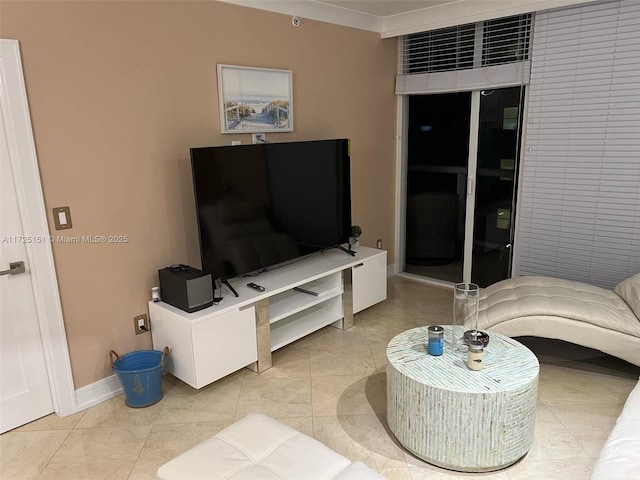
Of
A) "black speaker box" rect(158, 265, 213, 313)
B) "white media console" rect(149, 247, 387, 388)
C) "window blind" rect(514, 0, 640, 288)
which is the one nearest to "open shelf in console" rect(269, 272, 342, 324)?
"white media console" rect(149, 247, 387, 388)

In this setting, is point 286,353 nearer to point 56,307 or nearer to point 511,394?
point 56,307

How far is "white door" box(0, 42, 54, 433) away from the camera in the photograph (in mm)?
2436

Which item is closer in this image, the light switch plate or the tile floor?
the tile floor

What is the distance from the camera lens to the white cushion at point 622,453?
1498 mm

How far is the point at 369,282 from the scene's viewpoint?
12.9 ft

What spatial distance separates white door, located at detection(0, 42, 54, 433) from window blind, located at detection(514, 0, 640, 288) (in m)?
3.63

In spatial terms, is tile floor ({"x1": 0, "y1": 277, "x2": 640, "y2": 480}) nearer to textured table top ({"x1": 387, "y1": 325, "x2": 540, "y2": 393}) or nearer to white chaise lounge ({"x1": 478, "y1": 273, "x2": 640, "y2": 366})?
white chaise lounge ({"x1": 478, "y1": 273, "x2": 640, "y2": 366})

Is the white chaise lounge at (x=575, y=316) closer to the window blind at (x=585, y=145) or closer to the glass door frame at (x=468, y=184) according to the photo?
the window blind at (x=585, y=145)

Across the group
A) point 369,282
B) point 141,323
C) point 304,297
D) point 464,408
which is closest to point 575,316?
point 464,408

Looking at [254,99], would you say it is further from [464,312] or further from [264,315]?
[464,312]

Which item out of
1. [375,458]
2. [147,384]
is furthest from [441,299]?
[147,384]

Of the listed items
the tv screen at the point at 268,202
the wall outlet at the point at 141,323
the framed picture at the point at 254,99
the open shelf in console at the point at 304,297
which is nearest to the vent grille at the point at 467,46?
the tv screen at the point at 268,202

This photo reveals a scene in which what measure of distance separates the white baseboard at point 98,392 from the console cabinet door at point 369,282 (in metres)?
1.82

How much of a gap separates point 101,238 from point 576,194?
3466 mm
